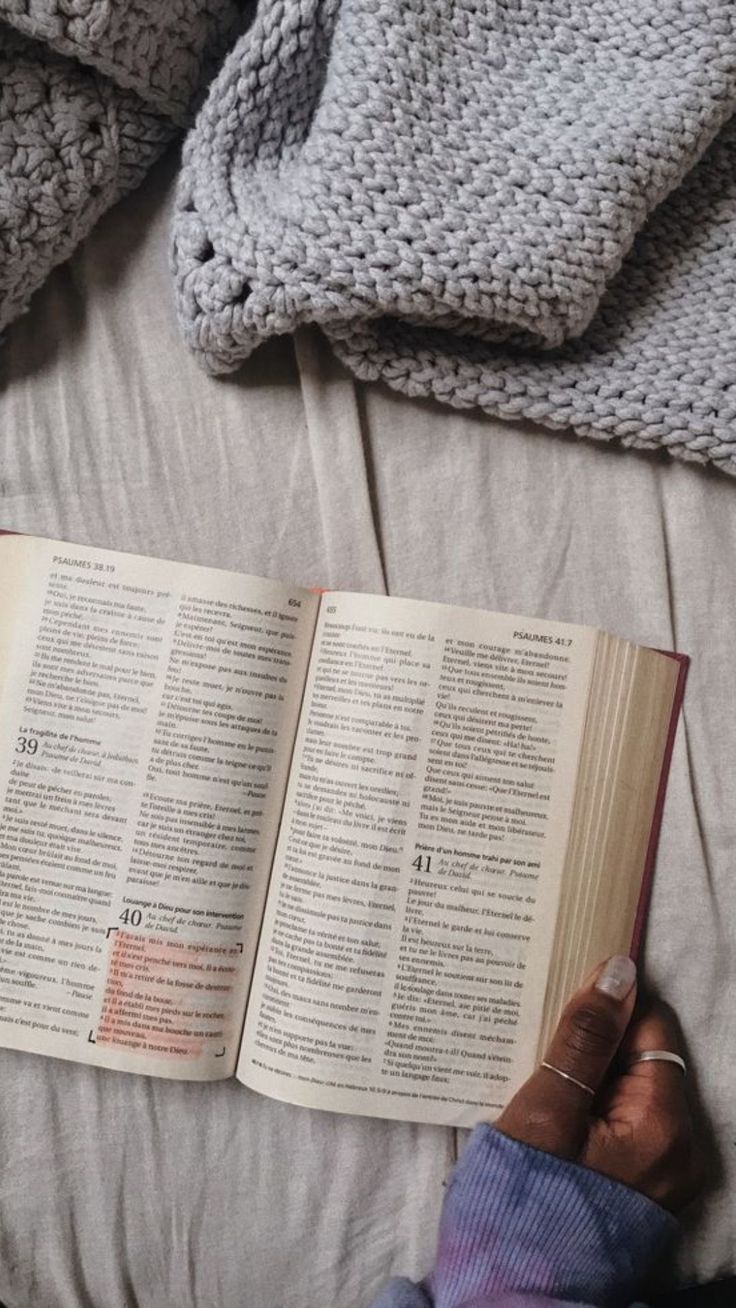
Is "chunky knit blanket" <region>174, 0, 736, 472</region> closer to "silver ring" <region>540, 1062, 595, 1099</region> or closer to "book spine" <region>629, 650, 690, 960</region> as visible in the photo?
"book spine" <region>629, 650, 690, 960</region>

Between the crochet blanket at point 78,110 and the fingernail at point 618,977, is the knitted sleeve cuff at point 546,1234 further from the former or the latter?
the crochet blanket at point 78,110

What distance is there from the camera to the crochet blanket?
62 cm

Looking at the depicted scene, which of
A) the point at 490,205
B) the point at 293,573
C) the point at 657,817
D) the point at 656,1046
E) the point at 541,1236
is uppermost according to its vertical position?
the point at 490,205

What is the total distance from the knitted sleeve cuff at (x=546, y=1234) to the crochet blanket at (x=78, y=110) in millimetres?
543

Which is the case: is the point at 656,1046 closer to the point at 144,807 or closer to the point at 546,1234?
the point at 546,1234

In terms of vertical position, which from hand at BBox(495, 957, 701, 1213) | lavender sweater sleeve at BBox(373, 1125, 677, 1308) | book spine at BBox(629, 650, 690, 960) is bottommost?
lavender sweater sleeve at BBox(373, 1125, 677, 1308)

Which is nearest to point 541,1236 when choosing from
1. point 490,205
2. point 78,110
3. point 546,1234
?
point 546,1234

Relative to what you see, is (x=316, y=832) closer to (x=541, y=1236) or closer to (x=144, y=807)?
(x=144, y=807)

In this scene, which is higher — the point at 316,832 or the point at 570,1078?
the point at 316,832

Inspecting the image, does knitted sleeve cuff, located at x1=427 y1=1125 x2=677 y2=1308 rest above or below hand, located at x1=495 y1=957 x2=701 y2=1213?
below

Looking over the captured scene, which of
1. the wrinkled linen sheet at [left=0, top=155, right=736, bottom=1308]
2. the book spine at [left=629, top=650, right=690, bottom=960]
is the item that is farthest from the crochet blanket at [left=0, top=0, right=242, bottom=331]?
the book spine at [left=629, top=650, right=690, bottom=960]

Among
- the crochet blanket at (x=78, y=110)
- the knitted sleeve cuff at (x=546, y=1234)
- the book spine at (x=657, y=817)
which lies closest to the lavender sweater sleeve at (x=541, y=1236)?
the knitted sleeve cuff at (x=546, y=1234)

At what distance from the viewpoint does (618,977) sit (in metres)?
0.62

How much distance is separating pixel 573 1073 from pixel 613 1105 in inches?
1.4
